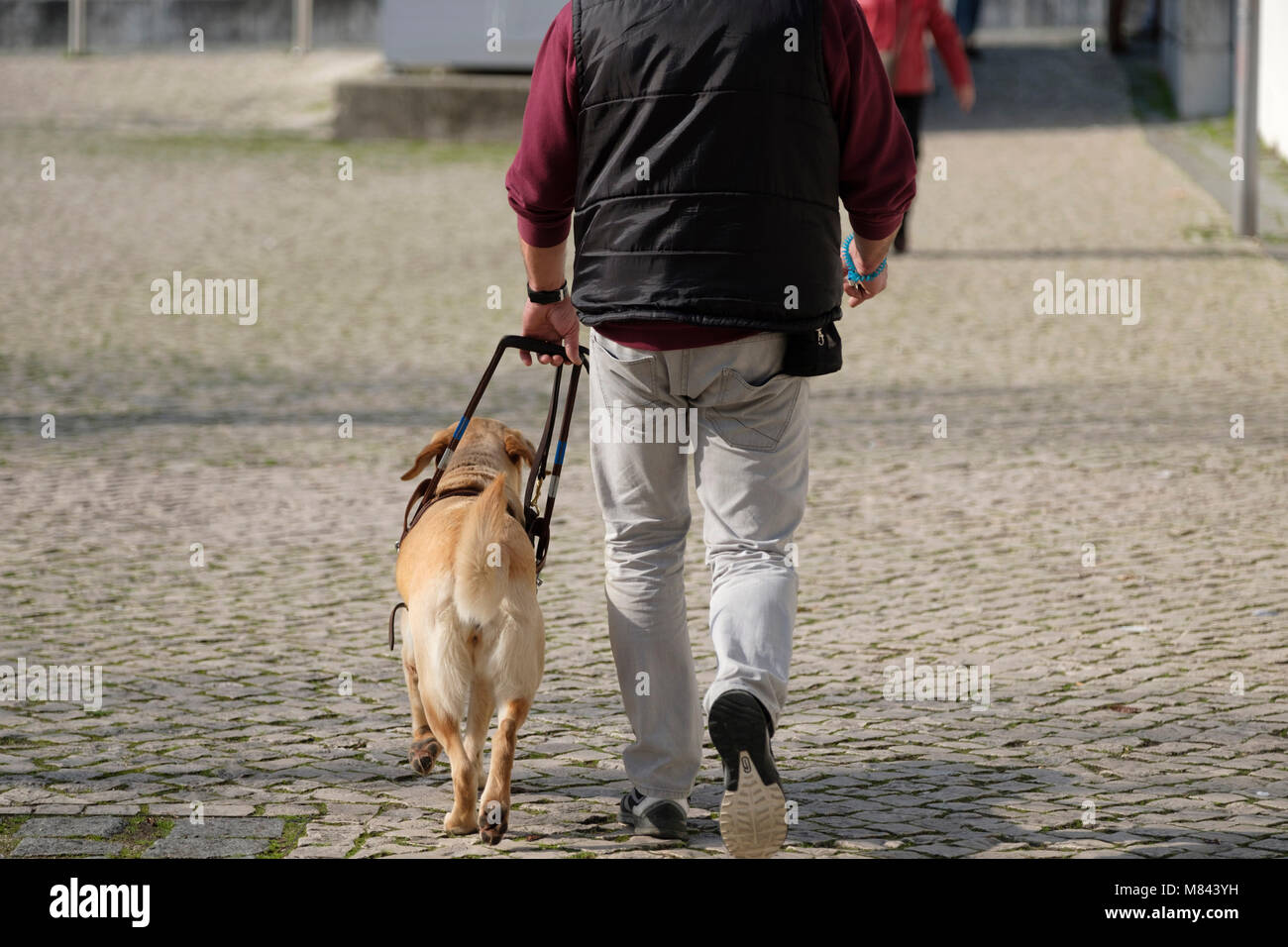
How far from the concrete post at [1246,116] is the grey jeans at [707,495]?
35.5 feet

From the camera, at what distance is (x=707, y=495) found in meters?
4.08

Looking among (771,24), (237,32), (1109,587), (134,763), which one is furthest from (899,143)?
Answer: (237,32)

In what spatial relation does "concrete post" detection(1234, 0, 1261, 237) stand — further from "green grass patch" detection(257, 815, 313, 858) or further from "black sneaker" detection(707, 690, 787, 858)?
"green grass patch" detection(257, 815, 313, 858)

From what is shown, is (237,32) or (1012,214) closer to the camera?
(1012,214)

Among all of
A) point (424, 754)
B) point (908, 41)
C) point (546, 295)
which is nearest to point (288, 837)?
point (424, 754)

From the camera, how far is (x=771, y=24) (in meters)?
3.75

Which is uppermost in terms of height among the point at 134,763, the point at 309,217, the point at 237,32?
the point at 237,32

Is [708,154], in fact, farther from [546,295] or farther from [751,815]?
[751,815]

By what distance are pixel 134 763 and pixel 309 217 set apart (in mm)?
12360

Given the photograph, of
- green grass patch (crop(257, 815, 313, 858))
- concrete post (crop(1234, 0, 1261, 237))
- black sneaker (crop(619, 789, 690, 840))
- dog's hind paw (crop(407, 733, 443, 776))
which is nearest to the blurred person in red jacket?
concrete post (crop(1234, 0, 1261, 237))

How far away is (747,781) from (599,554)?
138 inches

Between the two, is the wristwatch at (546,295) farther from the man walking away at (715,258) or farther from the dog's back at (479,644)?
the dog's back at (479,644)

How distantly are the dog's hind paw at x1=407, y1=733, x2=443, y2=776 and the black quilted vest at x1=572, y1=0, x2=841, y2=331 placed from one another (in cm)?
140
